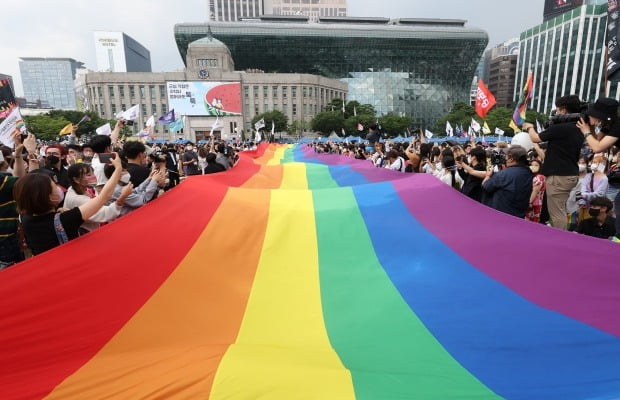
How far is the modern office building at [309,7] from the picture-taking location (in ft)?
Result: 431

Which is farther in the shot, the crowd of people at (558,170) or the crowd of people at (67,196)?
the crowd of people at (558,170)

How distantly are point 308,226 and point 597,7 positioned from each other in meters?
108

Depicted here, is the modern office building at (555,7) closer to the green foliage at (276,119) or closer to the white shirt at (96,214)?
the green foliage at (276,119)

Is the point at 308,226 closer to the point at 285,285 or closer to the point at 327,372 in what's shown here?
the point at 285,285

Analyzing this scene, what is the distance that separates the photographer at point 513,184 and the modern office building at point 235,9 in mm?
146109

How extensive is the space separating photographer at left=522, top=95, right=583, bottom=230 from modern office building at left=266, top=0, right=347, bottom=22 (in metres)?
143

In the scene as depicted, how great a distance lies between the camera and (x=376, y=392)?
5.23ft

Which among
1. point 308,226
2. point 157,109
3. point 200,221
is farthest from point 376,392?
point 157,109

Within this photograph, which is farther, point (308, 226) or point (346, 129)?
point (346, 129)

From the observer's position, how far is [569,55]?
83625 mm

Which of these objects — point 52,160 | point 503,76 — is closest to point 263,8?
point 503,76

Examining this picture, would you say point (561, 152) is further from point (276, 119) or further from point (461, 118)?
point (276, 119)

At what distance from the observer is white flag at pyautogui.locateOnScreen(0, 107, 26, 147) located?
4984 mm

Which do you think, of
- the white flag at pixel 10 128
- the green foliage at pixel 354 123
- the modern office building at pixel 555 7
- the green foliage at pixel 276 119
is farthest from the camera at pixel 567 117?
the modern office building at pixel 555 7
